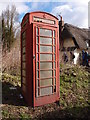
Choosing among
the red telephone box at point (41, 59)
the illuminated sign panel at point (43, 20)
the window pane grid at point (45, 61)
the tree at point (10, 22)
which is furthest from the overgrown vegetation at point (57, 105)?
the tree at point (10, 22)

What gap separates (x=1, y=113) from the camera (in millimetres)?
3762

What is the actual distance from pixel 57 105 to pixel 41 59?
1.74m

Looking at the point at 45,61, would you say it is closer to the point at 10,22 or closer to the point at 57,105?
the point at 57,105

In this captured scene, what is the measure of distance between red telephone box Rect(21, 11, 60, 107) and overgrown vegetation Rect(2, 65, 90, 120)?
0.27 metres

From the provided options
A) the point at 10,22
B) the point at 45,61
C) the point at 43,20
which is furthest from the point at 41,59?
the point at 10,22

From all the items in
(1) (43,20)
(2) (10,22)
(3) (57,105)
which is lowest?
(3) (57,105)

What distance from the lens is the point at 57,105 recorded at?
4.48 meters

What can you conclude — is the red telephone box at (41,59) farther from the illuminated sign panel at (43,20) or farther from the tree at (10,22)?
the tree at (10,22)

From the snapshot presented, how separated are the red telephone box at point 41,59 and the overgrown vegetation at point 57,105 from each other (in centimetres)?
27

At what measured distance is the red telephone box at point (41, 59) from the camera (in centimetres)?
411

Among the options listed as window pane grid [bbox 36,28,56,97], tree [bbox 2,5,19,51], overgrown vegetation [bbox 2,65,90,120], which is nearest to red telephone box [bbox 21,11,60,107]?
window pane grid [bbox 36,28,56,97]

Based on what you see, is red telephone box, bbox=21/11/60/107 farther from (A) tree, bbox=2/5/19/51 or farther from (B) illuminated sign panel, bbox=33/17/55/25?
(A) tree, bbox=2/5/19/51

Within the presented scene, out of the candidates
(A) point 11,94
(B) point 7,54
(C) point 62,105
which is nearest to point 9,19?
(B) point 7,54

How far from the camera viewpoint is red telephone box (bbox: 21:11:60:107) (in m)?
4.11
